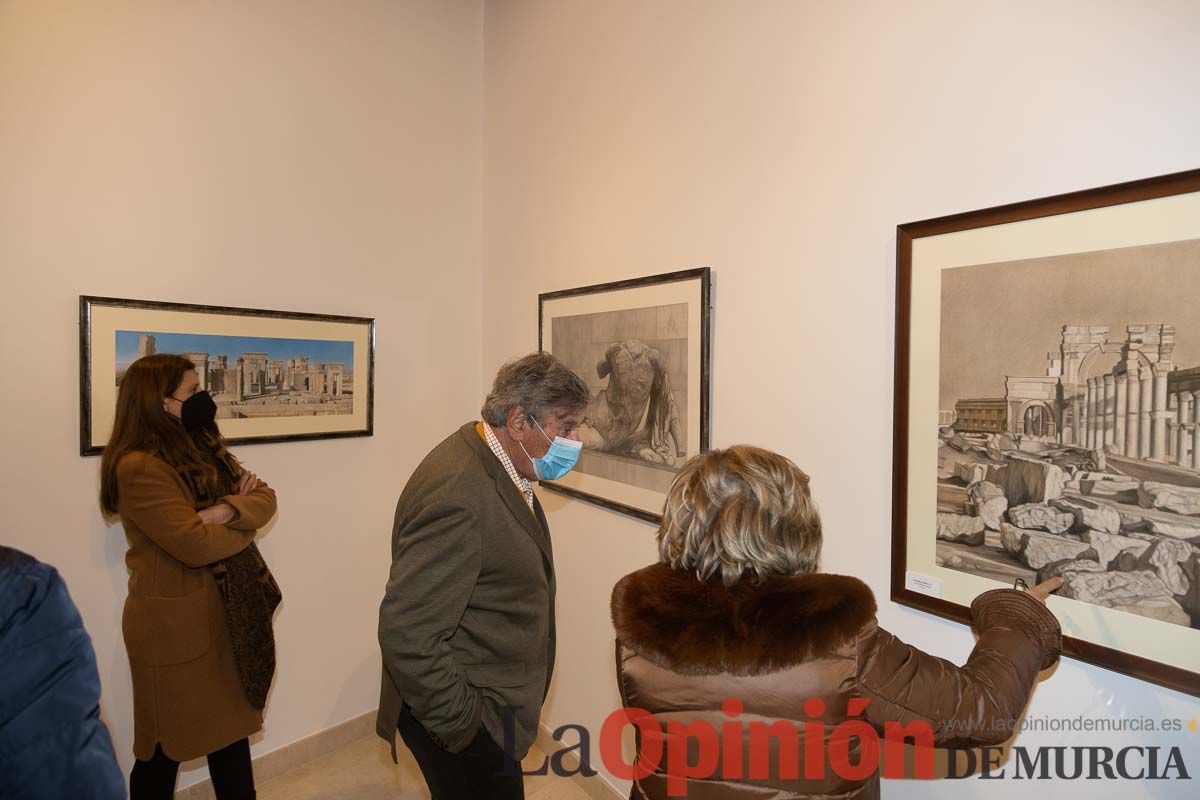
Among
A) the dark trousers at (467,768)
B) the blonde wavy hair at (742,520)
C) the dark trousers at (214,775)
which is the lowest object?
the dark trousers at (214,775)

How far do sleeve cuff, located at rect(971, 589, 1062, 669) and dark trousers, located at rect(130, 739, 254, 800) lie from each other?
2.42m

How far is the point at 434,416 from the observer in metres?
3.42

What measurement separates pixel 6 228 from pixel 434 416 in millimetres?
1815

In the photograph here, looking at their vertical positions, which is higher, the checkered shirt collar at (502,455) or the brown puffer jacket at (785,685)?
the checkered shirt collar at (502,455)

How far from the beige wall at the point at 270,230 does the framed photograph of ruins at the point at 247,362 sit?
0.21ft

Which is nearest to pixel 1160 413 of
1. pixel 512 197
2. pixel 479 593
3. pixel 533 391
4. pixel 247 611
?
pixel 533 391

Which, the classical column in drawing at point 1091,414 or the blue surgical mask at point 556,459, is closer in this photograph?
the classical column in drawing at point 1091,414

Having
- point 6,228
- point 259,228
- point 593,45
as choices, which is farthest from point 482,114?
point 6,228

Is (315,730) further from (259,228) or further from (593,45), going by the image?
(593,45)

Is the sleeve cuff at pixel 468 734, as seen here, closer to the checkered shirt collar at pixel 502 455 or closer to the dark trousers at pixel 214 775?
the checkered shirt collar at pixel 502 455

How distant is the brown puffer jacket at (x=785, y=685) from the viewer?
41.9 inches

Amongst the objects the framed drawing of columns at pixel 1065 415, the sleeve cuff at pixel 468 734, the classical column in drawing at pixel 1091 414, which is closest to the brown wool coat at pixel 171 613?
the sleeve cuff at pixel 468 734

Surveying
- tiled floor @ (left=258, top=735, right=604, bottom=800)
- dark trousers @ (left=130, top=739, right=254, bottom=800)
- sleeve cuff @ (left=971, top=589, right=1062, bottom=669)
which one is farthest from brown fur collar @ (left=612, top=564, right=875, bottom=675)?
tiled floor @ (left=258, top=735, right=604, bottom=800)

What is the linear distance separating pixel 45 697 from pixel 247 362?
2242mm
